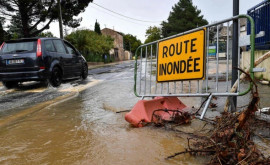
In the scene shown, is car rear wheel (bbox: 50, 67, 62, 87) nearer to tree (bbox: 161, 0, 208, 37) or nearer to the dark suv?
the dark suv

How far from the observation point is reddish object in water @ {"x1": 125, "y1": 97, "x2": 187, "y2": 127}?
111 inches

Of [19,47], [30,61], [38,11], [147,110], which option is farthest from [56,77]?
[38,11]

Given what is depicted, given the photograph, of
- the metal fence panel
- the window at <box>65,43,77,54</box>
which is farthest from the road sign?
the window at <box>65,43,77,54</box>

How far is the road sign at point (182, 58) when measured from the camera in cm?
296

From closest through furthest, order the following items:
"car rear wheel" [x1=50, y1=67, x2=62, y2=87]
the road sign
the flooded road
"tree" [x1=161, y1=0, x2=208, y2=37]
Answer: the flooded road < the road sign < "car rear wheel" [x1=50, y1=67, x2=62, y2=87] < "tree" [x1=161, y1=0, x2=208, y2=37]

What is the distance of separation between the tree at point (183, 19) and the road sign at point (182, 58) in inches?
2296

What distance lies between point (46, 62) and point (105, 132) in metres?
5.00

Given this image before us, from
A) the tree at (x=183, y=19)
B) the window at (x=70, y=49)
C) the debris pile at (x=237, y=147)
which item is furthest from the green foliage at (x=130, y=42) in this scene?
the debris pile at (x=237, y=147)

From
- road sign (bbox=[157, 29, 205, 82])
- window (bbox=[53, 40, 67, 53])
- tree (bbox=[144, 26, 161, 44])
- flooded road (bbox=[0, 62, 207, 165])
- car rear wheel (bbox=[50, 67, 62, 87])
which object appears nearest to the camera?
flooded road (bbox=[0, 62, 207, 165])

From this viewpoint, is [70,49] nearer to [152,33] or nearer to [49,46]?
[49,46]

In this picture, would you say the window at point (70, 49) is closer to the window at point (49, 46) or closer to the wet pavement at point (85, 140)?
the window at point (49, 46)

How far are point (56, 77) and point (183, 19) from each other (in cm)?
5858

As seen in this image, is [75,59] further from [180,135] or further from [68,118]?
[180,135]

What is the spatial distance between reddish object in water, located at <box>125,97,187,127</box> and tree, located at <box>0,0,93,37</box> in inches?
789
